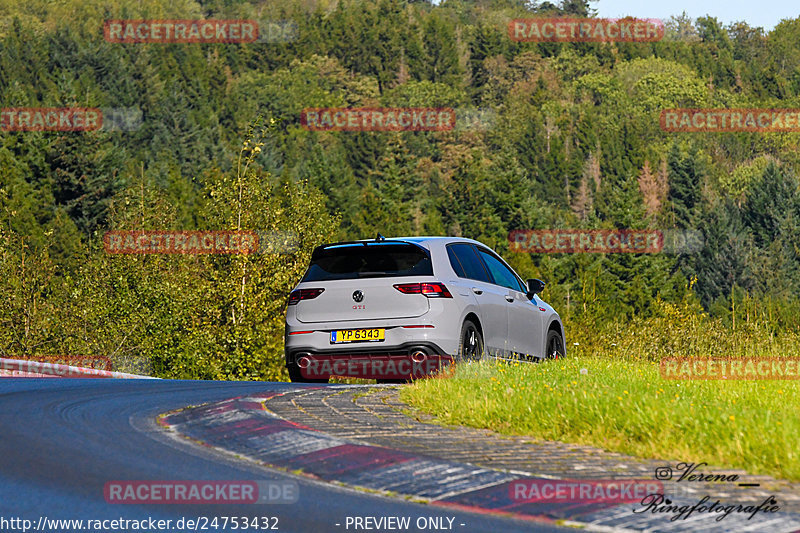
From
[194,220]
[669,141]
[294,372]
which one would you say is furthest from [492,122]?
[294,372]

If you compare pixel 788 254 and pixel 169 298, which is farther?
pixel 788 254

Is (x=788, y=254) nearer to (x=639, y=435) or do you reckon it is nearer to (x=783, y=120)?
(x=783, y=120)

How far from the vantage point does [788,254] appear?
122562 millimetres

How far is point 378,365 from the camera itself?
525 inches

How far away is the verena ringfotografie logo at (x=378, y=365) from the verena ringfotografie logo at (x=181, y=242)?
36.6 m

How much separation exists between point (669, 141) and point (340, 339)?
518 ft

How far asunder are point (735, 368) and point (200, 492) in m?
9.33

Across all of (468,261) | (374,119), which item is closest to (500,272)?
(468,261)

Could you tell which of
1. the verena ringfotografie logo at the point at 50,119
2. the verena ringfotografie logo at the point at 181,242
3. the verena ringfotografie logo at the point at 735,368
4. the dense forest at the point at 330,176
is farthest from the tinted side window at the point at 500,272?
the verena ringfotografie logo at the point at 50,119

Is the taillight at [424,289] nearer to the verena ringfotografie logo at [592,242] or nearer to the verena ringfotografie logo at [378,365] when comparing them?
the verena ringfotografie logo at [378,365]

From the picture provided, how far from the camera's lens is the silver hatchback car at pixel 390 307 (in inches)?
520

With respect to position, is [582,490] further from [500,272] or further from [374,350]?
[500,272]

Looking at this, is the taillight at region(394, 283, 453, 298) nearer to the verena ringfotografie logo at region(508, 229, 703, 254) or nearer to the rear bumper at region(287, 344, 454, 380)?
the rear bumper at region(287, 344, 454, 380)

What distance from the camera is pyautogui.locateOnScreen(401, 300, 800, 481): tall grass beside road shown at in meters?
7.19
